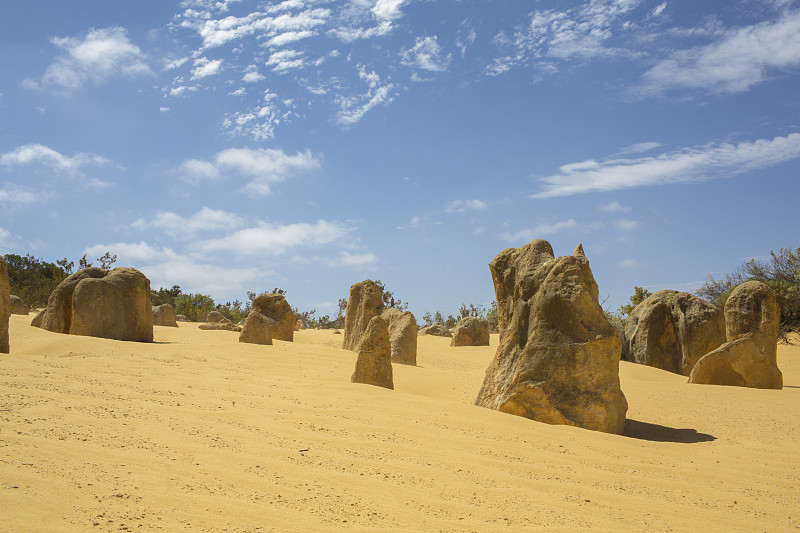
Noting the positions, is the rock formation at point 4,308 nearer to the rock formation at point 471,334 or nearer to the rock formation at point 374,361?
the rock formation at point 374,361

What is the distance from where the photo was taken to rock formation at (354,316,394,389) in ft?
23.5

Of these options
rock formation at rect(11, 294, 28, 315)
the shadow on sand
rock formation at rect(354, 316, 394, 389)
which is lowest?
the shadow on sand

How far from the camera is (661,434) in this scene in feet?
20.4

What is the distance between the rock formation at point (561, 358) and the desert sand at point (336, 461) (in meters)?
0.35

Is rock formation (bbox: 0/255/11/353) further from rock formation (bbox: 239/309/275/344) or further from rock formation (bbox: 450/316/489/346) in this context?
rock formation (bbox: 450/316/489/346)

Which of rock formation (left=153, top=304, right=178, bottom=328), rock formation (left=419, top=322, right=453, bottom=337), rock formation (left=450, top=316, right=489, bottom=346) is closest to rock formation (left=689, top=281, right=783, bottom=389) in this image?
rock formation (left=450, top=316, right=489, bottom=346)

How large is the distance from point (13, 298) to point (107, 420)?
66.5 feet

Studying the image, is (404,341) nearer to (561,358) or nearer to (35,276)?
(561,358)

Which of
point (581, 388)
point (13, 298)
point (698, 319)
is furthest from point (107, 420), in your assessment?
point (13, 298)

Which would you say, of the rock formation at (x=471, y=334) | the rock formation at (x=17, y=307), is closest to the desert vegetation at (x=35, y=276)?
the rock formation at (x=17, y=307)

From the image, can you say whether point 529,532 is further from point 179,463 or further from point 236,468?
point 179,463

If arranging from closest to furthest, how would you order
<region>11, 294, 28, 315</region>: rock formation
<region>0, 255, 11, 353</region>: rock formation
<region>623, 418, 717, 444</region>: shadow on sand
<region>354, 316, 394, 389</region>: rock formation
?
<region>623, 418, 717, 444</region>: shadow on sand
<region>354, 316, 394, 389</region>: rock formation
<region>0, 255, 11, 353</region>: rock formation
<region>11, 294, 28, 315</region>: rock formation

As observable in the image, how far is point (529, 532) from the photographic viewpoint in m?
2.94

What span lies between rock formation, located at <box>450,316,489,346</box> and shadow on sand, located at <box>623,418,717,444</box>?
12156mm
